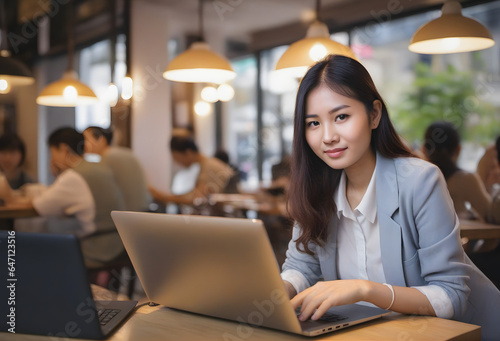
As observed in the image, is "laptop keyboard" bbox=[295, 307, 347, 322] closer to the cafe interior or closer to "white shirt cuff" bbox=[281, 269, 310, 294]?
"white shirt cuff" bbox=[281, 269, 310, 294]

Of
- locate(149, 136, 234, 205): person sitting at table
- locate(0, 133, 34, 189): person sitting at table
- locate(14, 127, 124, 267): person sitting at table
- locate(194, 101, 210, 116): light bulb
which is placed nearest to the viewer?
locate(14, 127, 124, 267): person sitting at table

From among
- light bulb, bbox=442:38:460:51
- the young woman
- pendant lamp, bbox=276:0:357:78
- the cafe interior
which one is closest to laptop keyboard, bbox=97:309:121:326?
the young woman

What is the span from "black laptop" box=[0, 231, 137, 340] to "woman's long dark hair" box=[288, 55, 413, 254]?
A: 698 mm

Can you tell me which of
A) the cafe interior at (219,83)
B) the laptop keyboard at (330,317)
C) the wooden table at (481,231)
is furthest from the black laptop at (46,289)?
the cafe interior at (219,83)

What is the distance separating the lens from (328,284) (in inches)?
49.4

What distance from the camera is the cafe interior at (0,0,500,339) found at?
6.18 meters

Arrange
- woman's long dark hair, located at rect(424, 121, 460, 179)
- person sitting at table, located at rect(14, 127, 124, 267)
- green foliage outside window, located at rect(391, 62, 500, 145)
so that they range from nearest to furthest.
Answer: woman's long dark hair, located at rect(424, 121, 460, 179)
person sitting at table, located at rect(14, 127, 124, 267)
green foliage outside window, located at rect(391, 62, 500, 145)

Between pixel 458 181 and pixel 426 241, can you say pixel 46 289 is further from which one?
pixel 458 181

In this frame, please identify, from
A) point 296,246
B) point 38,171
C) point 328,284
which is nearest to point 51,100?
point 38,171

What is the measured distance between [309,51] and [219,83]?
328 cm

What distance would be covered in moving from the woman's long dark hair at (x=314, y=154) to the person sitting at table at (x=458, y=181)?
115 centimetres

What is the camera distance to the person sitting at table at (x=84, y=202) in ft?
12.5

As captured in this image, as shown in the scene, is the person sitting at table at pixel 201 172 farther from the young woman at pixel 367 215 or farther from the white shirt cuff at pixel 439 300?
the white shirt cuff at pixel 439 300

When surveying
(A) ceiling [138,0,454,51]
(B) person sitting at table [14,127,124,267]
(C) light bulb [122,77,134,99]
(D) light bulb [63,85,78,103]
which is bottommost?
(B) person sitting at table [14,127,124,267]
